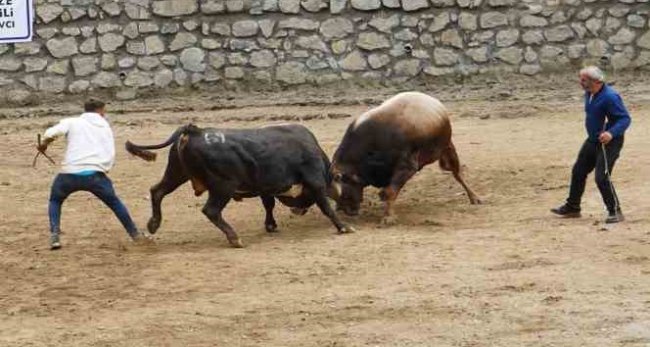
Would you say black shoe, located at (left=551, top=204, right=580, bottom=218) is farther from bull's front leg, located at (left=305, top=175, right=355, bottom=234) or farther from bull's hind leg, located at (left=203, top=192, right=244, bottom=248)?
bull's hind leg, located at (left=203, top=192, right=244, bottom=248)

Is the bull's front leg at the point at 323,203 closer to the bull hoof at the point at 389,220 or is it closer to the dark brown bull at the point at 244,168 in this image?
the dark brown bull at the point at 244,168

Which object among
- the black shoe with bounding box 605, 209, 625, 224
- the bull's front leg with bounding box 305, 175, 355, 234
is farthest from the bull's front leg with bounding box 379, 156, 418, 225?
the black shoe with bounding box 605, 209, 625, 224

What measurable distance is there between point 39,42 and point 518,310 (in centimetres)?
1185

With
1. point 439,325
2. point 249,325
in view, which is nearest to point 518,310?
point 439,325

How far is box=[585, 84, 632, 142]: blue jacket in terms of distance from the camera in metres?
12.0

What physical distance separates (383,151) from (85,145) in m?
3.04

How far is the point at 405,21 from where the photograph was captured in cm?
Result: 1952

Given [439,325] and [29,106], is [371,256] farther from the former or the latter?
[29,106]

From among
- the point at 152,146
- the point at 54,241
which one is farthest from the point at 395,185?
the point at 54,241

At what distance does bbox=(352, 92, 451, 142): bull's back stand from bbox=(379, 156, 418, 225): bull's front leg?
26 cm

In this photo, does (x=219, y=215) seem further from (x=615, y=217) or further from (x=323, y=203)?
(x=615, y=217)

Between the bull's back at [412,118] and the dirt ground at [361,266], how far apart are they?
30.0 inches

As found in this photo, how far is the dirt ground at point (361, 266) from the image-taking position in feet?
29.0

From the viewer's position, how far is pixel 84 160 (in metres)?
11.7
